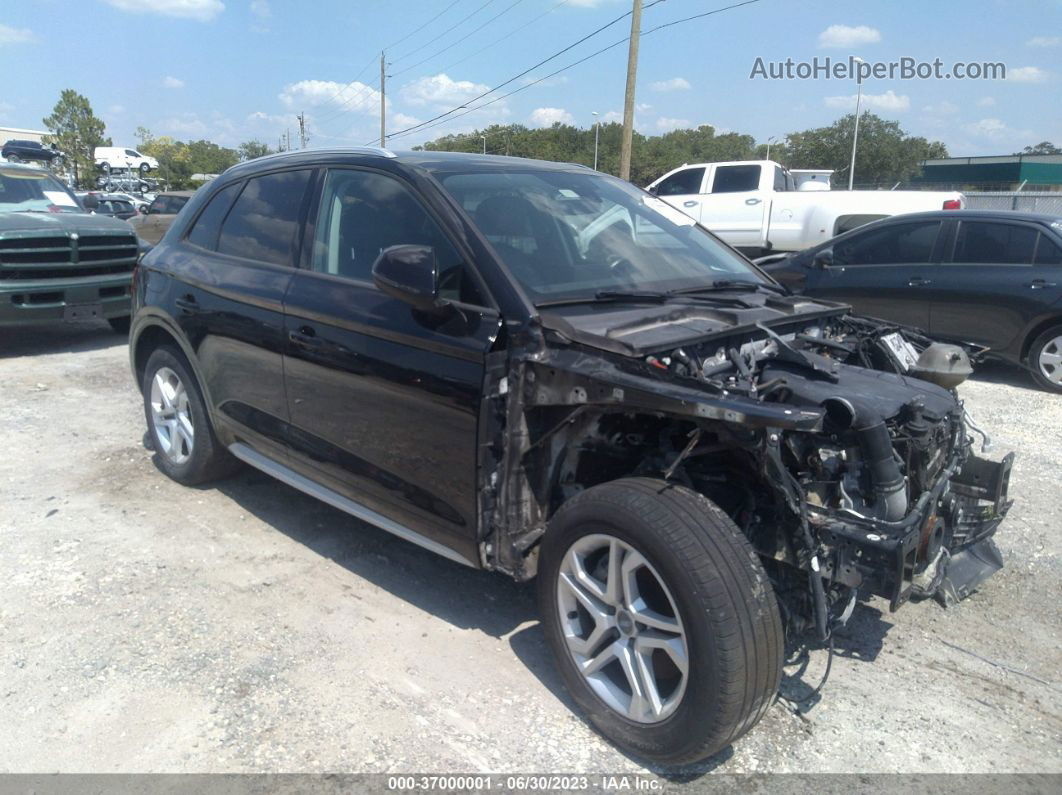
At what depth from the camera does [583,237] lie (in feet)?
12.0

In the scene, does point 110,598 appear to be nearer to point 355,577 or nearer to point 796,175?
point 355,577

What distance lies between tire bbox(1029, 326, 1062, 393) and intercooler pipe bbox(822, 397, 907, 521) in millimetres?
5918

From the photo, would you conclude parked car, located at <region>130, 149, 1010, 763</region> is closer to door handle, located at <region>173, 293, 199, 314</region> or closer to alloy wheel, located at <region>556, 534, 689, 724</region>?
alloy wheel, located at <region>556, 534, 689, 724</region>

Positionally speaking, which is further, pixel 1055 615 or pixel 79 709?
pixel 1055 615

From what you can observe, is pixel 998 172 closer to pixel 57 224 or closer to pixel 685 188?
pixel 685 188

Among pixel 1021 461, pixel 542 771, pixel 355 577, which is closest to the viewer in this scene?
pixel 542 771

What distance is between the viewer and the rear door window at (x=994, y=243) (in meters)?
7.76

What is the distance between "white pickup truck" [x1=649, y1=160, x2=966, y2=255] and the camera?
12.4m

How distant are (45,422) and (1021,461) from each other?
699cm

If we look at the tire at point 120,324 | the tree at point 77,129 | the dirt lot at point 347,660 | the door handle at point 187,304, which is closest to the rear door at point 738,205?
the tire at point 120,324

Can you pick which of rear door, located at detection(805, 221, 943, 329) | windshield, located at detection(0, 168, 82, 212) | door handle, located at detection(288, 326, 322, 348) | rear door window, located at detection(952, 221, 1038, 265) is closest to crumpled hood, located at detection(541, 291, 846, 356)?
door handle, located at detection(288, 326, 322, 348)

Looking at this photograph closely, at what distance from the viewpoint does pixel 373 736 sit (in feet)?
9.39

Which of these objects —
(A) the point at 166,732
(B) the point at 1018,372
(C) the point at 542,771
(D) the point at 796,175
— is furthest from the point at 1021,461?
(D) the point at 796,175

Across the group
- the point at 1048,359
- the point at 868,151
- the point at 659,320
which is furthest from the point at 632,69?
the point at 868,151
